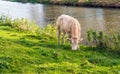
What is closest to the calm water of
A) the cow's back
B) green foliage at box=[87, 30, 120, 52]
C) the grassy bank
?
the grassy bank

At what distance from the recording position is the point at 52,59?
1272 cm

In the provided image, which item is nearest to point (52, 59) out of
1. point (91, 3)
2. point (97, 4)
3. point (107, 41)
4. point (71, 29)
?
point (71, 29)

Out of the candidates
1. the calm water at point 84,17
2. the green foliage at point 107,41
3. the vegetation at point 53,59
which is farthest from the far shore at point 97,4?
the vegetation at point 53,59

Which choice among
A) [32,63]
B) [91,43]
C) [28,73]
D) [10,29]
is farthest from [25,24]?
[28,73]

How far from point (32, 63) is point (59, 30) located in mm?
5508

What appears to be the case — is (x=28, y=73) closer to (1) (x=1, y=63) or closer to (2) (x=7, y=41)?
(1) (x=1, y=63)

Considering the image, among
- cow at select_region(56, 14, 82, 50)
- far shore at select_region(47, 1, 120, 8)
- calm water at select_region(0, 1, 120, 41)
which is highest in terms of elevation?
cow at select_region(56, 14, 82, 50)

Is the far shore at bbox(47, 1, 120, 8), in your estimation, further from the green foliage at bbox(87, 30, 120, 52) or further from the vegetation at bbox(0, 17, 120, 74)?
the vegetation at bbox(0, 17, 120, 74)

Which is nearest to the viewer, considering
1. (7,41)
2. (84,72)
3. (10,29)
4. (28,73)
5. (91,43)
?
(28,73)

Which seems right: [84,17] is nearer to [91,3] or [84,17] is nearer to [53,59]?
[91,3]

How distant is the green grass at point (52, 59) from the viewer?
11258 millimetres

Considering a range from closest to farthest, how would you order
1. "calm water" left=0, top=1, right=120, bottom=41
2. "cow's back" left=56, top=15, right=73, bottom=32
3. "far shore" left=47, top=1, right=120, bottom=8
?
"cow's back" left=56, top=15, right=73, bottom=32, "calm water" left=0, top=1, right=120, bottom=41, "far shore" left=47, top=1, right=120, bottom=8

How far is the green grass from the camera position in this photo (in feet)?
36.9

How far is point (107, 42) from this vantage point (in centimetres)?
1565
